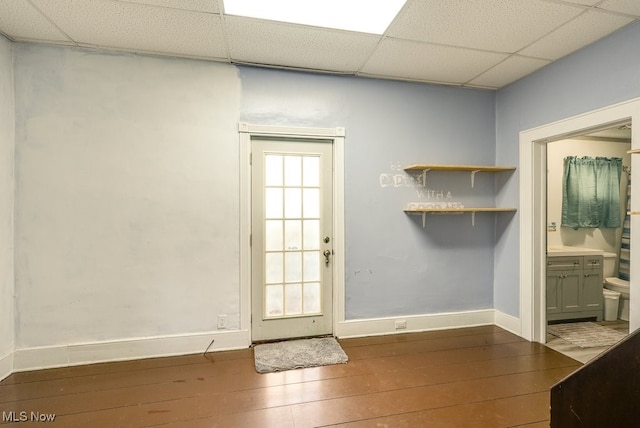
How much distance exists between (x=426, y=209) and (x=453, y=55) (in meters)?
1.45

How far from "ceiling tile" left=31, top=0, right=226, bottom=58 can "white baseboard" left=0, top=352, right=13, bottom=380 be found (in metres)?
2.61

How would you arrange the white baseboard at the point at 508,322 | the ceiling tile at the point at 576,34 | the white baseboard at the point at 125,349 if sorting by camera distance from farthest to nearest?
the white baseboard at the point at 508,322 → the white baseboard at the point at 125,349 → the ceiling tile at the point at 576,34

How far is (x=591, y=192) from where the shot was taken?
414 cm

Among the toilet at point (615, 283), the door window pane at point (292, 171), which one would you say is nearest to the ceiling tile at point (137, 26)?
the door window pane at point (292, 171)

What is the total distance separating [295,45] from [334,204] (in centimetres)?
149

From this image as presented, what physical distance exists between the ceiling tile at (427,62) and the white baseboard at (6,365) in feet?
12.9

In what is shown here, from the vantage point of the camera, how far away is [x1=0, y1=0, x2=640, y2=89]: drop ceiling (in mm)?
2049

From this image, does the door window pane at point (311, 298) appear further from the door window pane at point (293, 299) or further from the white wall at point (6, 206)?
the white wall at point (6, 206)

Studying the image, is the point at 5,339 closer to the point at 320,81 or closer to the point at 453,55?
the point at 320,81

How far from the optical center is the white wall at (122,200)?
249cm

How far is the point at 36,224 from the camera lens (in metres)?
2.50

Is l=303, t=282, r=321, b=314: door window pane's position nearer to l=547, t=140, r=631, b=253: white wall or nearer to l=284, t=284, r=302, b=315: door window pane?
l=284, t=284, r=302, b=315: door window pane

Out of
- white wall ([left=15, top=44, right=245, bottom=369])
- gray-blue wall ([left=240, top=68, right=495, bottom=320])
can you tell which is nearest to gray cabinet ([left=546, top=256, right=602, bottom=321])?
gray-blue wall ([left=240, top=68, right=495, bottom=320])

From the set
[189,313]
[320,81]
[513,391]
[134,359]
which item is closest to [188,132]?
[320,81]
